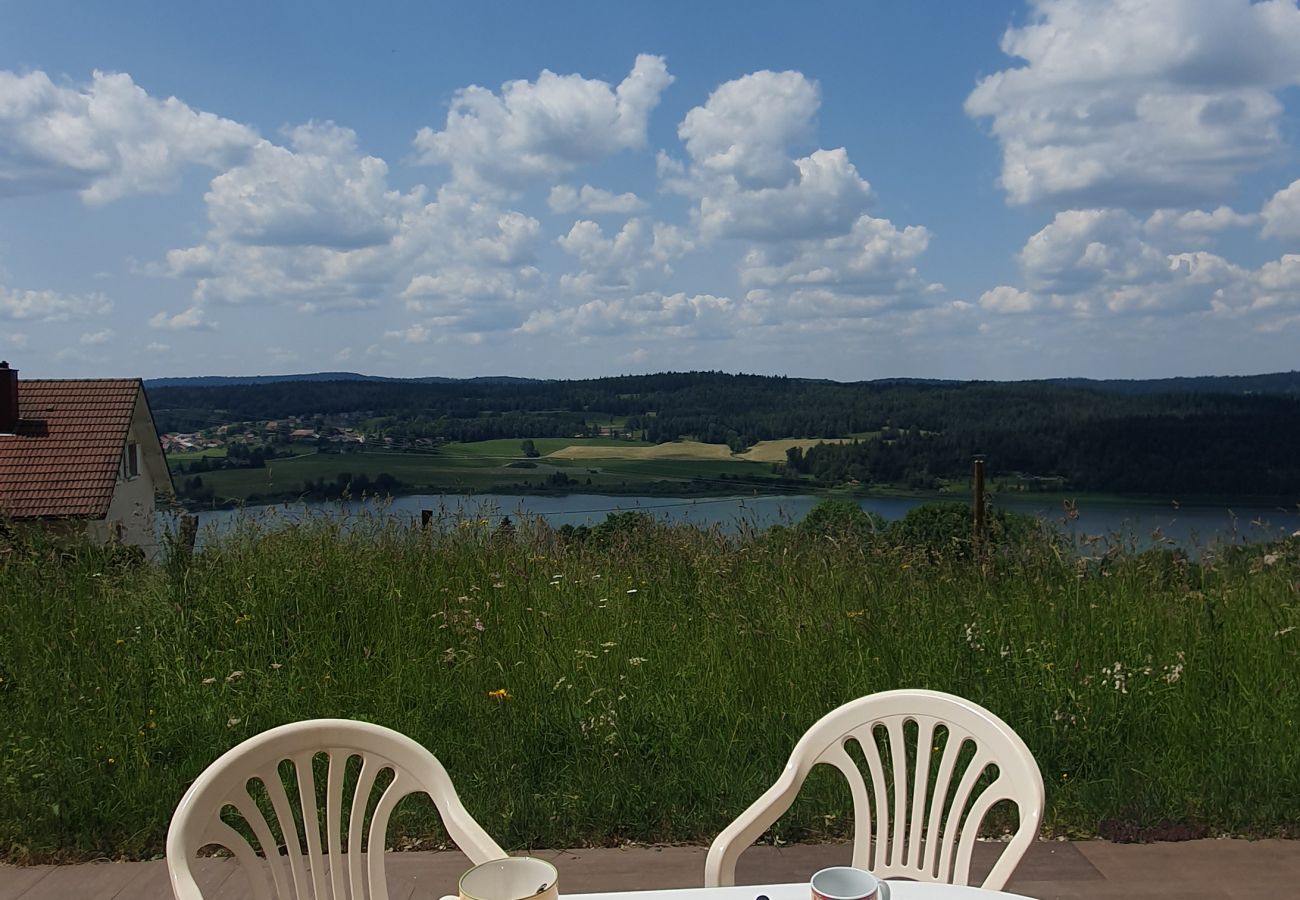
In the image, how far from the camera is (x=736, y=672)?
4.50 meters

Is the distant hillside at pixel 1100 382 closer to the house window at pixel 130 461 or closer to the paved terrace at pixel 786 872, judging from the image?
the house window at pixel 130 461

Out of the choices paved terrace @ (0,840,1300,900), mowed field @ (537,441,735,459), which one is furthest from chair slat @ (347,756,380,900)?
mowed field @ (537,441,735,459)

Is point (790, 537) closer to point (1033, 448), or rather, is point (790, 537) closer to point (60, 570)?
point (60, 570)

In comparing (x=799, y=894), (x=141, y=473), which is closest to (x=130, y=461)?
(x=141, y=473)

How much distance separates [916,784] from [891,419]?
15.9 m

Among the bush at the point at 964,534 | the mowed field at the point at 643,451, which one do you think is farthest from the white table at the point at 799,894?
the mowed field at the point at 643,451

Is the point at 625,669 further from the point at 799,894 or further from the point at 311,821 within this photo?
the point at 799,894

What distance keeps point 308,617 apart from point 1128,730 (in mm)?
3751

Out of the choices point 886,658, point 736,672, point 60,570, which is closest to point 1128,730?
point 886,658

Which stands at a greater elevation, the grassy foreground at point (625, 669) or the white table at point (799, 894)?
the white table at point (799, 894)

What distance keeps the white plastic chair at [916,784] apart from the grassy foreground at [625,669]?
1.31 metres

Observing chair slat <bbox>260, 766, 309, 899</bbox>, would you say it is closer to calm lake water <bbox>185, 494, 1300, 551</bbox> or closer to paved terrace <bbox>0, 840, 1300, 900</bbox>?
paved terrace <bbox>0, 840, 1300, 900</bbox>

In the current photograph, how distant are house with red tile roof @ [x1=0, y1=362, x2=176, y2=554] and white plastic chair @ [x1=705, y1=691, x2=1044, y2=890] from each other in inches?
884

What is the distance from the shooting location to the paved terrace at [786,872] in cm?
323
